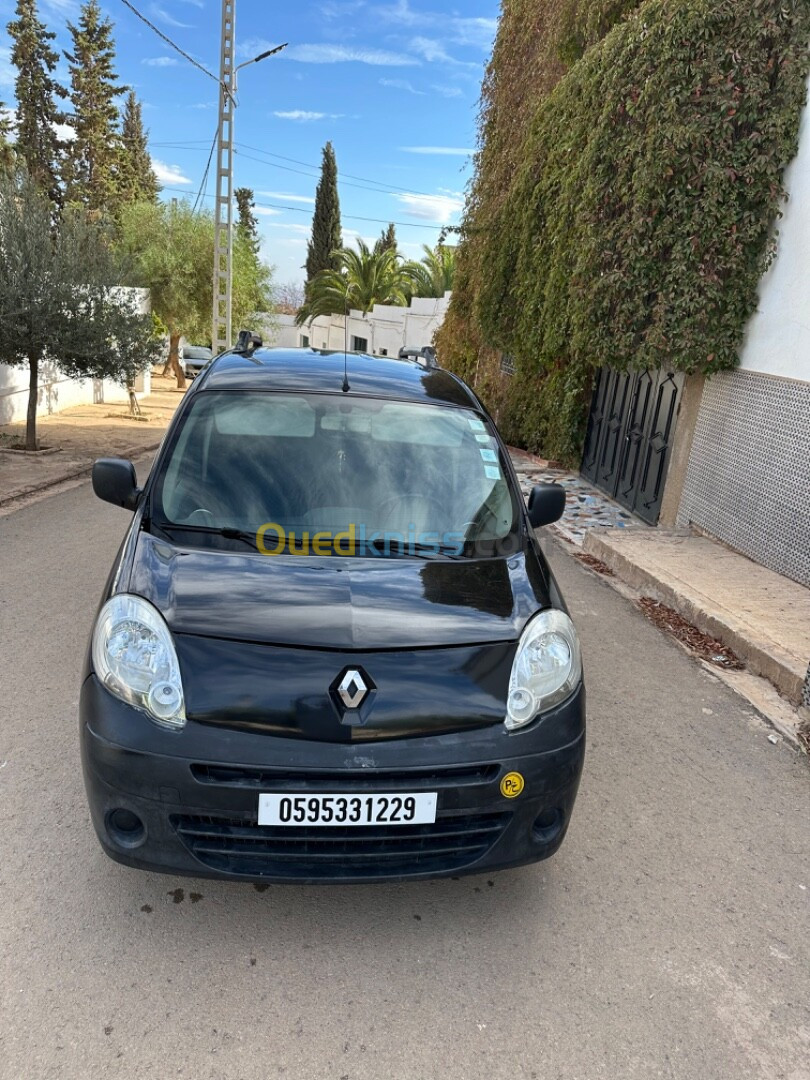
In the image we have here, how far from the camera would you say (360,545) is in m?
3.05

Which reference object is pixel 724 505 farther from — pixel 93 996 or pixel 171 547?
pixel 93 996

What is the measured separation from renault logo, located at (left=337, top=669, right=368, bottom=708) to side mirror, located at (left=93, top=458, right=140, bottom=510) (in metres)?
1.53

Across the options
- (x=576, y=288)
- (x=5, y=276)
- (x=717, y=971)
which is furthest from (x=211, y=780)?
(x=5, y=276)

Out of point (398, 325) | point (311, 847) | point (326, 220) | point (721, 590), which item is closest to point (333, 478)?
point (311, 847)

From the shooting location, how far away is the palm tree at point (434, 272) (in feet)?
118

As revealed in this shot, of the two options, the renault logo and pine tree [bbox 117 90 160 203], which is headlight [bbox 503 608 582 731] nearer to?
the renault logo

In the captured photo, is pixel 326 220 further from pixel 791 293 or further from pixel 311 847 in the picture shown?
pixel 311 847

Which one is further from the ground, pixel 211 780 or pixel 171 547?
pixel 171 547

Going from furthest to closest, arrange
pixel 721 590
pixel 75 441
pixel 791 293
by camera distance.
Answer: pixel 75 441 < pixel 791 293 < pixel 721 590

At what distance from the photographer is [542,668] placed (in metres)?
2.58

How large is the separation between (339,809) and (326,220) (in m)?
57.7

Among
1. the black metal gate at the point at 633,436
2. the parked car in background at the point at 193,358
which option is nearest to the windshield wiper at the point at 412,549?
the black metal gate at the point at 633,436

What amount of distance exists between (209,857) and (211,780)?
0.91ft

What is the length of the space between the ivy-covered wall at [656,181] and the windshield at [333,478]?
5.63 metres
